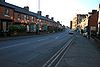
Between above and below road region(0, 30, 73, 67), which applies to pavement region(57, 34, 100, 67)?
below

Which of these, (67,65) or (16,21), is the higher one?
(16,21)

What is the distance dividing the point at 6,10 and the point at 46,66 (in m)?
38.4

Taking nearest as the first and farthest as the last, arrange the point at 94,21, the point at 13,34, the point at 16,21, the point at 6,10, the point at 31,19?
the point at 13,34
the point at 6,10
the point at 16,21
the point at 31,19
the point at 94,21

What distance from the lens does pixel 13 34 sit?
147ft

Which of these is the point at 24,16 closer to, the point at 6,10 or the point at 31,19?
the point at 31,19

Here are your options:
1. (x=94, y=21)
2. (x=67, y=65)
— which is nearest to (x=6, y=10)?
(x=67, y=65)

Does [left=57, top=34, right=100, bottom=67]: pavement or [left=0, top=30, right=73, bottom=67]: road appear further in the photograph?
[left=57, top=34, right=100, bottom=67]: pavement

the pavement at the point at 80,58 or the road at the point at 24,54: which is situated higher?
the road at the point at 24,54

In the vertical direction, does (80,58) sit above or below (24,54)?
below

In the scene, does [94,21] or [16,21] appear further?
[94,21]

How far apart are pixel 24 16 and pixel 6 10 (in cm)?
1477

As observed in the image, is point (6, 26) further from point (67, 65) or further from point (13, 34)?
point (67, 65)

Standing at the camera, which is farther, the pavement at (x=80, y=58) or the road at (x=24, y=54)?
the pavement at (x=80, y=58)

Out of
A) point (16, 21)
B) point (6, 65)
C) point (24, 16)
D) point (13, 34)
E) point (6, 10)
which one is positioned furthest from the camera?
point (24, 16)
